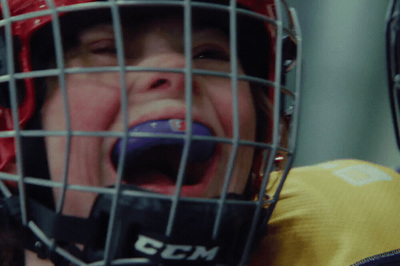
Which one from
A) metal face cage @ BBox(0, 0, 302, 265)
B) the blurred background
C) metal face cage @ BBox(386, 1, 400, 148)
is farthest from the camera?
the blurred background

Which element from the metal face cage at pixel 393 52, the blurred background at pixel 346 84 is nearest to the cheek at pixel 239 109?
the metal face cage at pixel 393 52

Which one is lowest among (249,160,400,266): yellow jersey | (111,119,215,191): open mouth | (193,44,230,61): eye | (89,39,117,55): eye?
(249,160,400,266): yellow jersey

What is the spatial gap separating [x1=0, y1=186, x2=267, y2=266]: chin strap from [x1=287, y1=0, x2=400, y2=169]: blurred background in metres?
1.35

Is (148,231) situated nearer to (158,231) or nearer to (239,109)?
(158,231)

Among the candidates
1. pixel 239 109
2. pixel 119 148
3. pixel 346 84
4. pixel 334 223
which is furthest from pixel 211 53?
pixel 346 84

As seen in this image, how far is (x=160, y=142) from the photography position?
0.50 meters

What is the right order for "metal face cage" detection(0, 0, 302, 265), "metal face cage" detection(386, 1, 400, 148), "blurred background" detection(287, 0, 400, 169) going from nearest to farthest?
1. "metal face cage" detection(0, 0, 302, 265)
2. "metal face cage" detection(386, 1, 400, 148)
3. "blurred background" detection(287, 0, 400, 169)

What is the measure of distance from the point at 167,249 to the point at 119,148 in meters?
0.13

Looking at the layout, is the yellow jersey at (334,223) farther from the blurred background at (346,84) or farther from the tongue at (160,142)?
the blurred background at (346,84)

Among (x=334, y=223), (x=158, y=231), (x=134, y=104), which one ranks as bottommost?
(x=334, y=223)

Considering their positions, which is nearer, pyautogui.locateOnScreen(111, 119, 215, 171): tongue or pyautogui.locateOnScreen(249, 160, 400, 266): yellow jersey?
pyautogui.locateOnScreen(111, 119, 215, 171): tongue

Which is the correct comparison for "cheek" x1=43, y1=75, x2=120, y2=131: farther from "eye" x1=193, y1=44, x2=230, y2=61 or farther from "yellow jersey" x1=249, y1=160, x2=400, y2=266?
"yellow jersey" x1=249, y1=160, x2=400, y2=266

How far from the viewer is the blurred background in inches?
66.2

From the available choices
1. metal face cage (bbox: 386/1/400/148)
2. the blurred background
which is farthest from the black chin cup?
the blurred background
